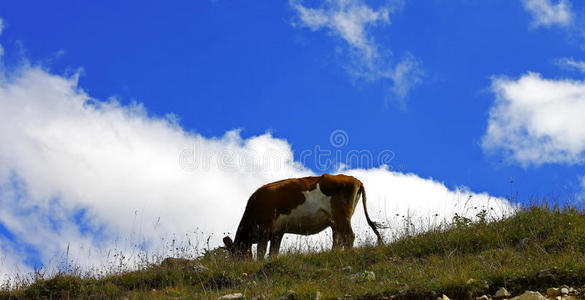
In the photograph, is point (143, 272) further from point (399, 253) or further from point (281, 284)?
point (399, 253)

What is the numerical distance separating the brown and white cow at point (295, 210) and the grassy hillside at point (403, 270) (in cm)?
135

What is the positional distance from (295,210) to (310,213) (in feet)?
1.17

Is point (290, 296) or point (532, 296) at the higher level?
point (290, 296)

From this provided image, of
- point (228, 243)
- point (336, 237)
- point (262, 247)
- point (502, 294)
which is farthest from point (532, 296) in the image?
point (228, 243)

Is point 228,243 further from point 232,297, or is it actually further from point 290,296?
point 290,296

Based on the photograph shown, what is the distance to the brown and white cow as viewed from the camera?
13500mm

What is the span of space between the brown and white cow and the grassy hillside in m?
1.35

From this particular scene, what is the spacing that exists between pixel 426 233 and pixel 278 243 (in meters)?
3.59

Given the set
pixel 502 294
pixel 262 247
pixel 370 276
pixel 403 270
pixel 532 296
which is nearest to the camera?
pixel 532 296

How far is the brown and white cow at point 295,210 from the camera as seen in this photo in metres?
13.5

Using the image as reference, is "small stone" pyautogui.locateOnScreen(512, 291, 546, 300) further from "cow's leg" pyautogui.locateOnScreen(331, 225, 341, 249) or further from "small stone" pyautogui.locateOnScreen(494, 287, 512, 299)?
"cow's leg" pyautogui.locateOnScreen(331, 225, 341, 249)

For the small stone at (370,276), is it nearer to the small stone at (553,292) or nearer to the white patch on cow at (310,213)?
the small stone at (553,292)

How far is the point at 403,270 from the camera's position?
9188mm

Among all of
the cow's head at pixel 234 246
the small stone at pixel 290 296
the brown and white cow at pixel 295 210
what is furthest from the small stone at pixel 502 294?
the cow's head at pixel 234 246
